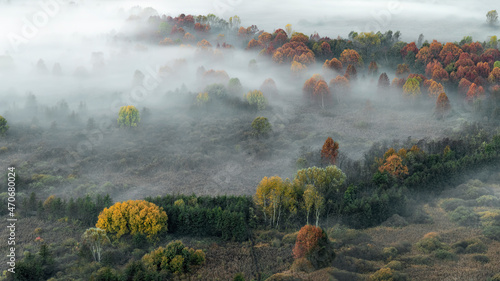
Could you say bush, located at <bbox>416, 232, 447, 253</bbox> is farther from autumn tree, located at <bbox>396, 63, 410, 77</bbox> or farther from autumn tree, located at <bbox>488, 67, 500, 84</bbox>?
autumn tree, located at <bbox>396, 63, 410, 77</bbox>


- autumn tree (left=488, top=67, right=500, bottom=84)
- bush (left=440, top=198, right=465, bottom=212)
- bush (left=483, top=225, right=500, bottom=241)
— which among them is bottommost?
bush (left=483, top=225, right=500, bottom=241)

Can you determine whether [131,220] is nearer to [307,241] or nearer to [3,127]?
[307,241]

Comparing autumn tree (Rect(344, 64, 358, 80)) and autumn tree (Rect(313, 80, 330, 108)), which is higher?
autumn tree (Rect(344, 64, 358, 80))

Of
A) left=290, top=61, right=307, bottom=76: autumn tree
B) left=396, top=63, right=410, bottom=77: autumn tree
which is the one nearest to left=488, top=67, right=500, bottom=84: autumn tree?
left=396, top=63, right=410, bottom=77: autumn tree

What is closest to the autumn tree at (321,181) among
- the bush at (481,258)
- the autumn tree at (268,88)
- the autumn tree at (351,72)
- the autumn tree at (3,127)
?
the bush at (481,258)

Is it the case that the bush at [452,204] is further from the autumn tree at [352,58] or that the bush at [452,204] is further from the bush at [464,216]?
the autumn tree at [352,58]

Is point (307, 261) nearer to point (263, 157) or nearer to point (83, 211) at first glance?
point (83, 211)

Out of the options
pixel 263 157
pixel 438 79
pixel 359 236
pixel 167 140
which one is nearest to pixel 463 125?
pixel 438 79
